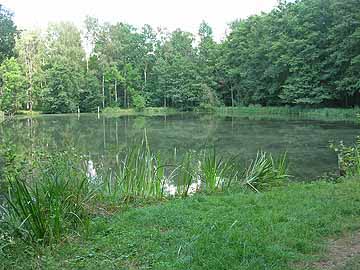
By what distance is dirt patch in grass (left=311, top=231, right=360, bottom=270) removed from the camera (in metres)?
3.38

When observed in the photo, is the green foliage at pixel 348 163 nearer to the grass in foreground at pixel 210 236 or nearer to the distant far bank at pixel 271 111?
the grass in foreground at pixel 210 236

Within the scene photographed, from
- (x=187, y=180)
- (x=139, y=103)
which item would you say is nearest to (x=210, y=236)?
(x=187, y=180)

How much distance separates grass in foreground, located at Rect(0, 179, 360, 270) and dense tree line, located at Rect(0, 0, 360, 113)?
24.4 m

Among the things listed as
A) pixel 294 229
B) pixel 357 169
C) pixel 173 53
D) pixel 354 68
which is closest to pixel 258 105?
pixel 354 68

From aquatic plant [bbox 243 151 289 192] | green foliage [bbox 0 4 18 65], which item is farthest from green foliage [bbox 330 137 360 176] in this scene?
green foliage [bbox 0 4 18 65]

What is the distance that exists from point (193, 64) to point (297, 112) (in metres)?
17.9

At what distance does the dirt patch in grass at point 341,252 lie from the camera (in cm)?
338

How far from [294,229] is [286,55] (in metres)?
32.3

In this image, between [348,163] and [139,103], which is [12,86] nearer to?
[139,103]

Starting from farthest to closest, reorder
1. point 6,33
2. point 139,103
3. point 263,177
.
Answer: point 139,103 < point 6,33 < point 263,177

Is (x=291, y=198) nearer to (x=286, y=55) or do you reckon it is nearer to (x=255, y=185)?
(x=255, y=185)

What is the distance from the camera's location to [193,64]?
49.0m

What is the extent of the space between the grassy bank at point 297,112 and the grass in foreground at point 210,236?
Answer: 23.7m

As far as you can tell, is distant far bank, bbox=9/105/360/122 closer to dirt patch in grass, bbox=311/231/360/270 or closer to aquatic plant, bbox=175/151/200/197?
aquatic plant, bbox=175/151/200/197
